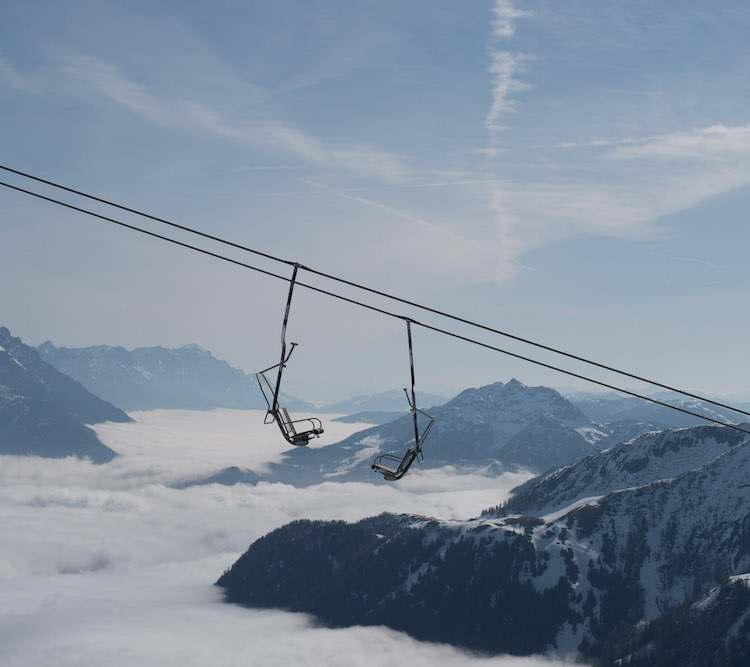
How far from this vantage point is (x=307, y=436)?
1258 inches

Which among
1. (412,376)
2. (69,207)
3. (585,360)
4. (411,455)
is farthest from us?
(411,455)

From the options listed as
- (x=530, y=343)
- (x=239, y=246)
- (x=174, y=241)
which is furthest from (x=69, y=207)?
(x=530, y=343)

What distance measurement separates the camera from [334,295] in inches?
1160

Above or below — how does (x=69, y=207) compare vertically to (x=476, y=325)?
above

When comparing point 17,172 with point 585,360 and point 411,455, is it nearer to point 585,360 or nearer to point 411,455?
point 411,455

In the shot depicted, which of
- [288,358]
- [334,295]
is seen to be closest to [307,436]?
[288,358]

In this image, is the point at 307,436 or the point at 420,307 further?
the point at 307,436

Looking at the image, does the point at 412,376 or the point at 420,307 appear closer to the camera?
the point at 420,307

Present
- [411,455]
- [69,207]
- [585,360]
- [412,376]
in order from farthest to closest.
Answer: [411,455], [412,376], [69,207], [585,360]


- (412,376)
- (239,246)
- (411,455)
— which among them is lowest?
(411,455)

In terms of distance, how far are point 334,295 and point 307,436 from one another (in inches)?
265

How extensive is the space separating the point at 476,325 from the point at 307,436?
9478 millimetres

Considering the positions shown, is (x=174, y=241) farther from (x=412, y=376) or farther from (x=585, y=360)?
(x=585, y=360)

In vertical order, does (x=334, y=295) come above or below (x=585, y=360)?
above
